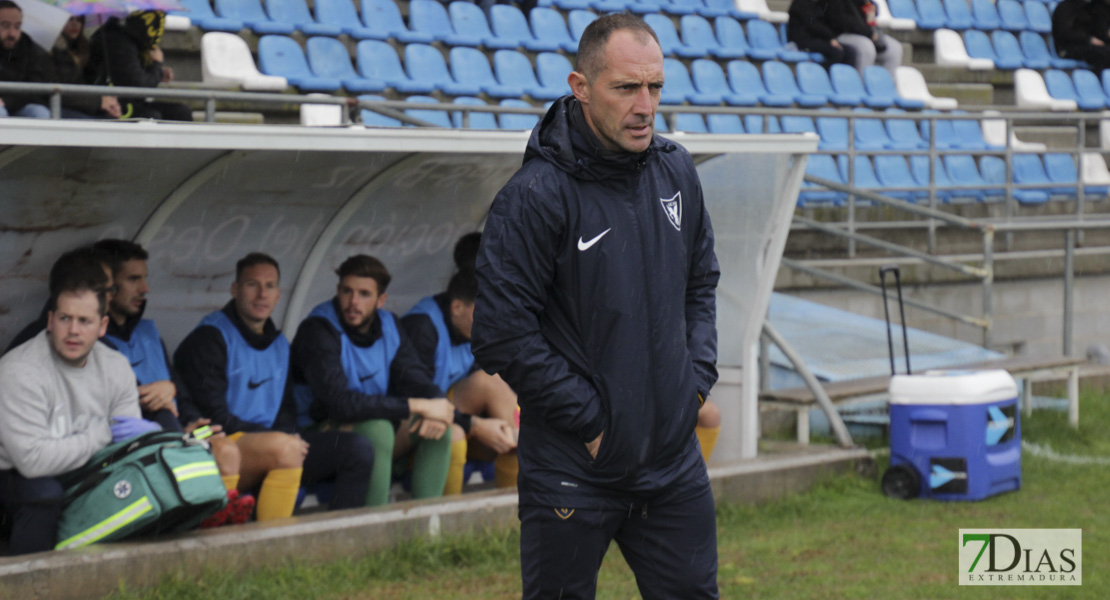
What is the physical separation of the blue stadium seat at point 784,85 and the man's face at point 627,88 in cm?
958

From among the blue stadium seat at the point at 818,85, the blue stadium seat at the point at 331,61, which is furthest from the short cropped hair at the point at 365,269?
the blue stadium seat at the point at 818,85

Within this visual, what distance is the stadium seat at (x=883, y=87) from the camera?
1307cm

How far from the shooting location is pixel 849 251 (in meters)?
10.0

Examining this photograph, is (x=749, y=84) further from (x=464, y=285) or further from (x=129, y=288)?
(x=129, y=288)

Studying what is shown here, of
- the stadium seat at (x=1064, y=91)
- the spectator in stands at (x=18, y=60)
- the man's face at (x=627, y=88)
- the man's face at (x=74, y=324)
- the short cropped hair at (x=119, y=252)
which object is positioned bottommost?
the man's face at (x=74, y=324)

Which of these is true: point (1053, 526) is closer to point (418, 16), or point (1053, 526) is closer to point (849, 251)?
point (849, 251)

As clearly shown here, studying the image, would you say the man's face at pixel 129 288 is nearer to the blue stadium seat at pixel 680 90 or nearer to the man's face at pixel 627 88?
the man's face at pixel 627 88

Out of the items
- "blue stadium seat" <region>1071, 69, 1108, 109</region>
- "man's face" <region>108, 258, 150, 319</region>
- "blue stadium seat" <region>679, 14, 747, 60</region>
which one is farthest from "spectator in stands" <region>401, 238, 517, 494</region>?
"blue stadium seat" <region>1071, 69, 1108, 109</region>

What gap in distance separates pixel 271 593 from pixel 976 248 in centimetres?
797

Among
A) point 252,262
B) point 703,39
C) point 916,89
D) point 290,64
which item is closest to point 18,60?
point 252,262

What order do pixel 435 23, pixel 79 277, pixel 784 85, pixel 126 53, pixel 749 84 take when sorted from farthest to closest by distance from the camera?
pixel 784 85 < pixel 749 84 < pixel 435 23 < pixel 126 53 < pixel 79 277

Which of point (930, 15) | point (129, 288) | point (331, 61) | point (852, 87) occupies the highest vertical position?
point (930, 15)

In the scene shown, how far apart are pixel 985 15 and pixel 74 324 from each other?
13215mm

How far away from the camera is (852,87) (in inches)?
508
